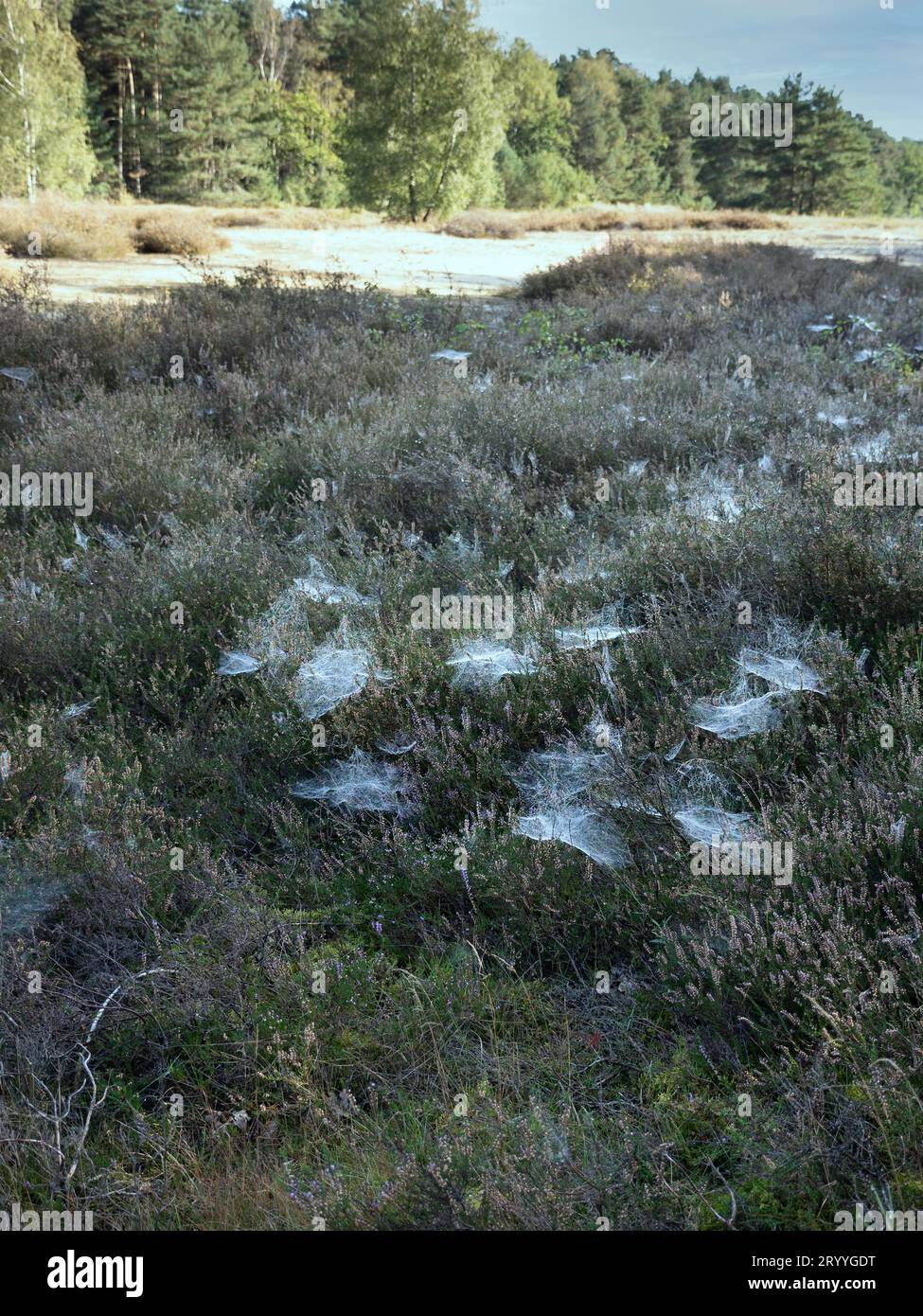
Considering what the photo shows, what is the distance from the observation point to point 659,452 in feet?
18.5

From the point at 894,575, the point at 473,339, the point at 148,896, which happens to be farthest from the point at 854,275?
the point at 148,896

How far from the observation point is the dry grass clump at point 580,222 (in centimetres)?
2014

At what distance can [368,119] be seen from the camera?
83.7 ft

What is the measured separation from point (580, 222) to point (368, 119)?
8666 mm

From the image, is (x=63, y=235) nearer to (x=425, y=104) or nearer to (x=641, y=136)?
(x=425, y=104)

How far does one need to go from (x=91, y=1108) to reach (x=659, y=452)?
4.90 metres

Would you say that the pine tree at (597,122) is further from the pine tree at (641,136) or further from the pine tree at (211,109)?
the pine tree at (211,109)

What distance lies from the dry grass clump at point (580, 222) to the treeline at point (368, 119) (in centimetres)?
444

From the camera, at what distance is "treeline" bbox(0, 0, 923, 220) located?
2475 cm

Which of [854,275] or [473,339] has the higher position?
[854,275]

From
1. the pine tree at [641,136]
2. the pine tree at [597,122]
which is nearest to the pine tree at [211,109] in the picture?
the pine tree at [597,122]

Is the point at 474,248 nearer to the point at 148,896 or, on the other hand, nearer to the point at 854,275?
the point at 854,275

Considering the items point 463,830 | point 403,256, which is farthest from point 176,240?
point 463,830
